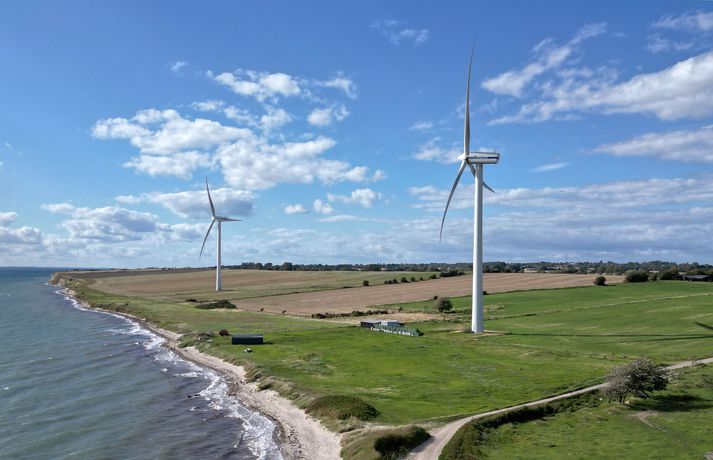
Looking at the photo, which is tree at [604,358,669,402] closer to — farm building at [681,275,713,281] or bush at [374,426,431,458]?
bush at [374,426,431,458]

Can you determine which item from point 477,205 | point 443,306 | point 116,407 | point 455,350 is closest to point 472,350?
point 455,350

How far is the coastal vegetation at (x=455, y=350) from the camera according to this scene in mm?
43938

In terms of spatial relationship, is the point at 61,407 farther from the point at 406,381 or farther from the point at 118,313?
the point at 118,313

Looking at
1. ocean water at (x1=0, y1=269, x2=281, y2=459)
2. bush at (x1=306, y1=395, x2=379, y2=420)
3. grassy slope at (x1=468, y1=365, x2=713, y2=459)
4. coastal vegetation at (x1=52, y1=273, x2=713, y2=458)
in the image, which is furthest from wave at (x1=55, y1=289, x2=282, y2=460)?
grassy slope at (x1=468, y1=365, x2=713, y2=459)

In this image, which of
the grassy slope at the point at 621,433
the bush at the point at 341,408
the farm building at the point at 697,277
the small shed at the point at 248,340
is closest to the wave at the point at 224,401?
the bush at the point at 341,408

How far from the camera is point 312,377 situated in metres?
53.5

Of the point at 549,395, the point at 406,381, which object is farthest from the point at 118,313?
the point at 549,395

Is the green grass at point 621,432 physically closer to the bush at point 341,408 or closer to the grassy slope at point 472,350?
the grassy slope at point 472,350

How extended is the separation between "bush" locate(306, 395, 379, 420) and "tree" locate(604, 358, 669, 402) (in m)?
18.2

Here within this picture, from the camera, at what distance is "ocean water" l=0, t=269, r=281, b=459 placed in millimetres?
36562

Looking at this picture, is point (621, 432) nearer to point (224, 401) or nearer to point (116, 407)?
point (224, 401)

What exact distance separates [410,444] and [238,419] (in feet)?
55.0

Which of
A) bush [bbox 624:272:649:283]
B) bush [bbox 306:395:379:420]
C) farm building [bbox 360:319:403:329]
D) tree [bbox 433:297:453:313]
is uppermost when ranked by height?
bush [bbox 624:272:649:283]

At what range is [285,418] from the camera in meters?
42.7
